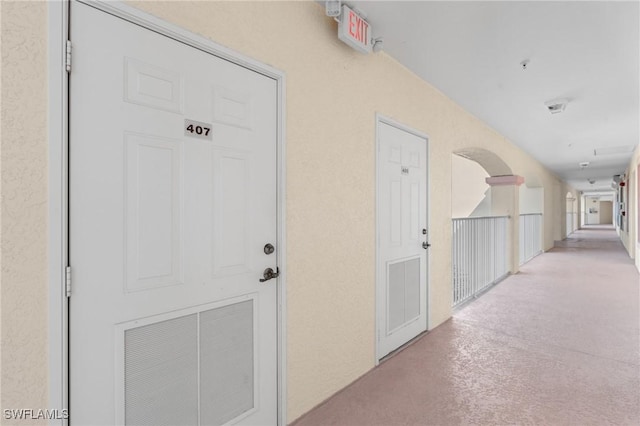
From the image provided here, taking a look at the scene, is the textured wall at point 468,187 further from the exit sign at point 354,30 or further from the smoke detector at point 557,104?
the exit sign at point 354,30

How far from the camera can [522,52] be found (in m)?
2.65

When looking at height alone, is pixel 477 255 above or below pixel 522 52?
below

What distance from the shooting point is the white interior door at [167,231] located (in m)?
1.16

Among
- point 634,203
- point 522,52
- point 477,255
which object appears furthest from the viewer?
point 634,203

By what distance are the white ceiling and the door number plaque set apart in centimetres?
134

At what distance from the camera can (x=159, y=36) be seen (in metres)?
1.34

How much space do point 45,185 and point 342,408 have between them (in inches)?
78.3

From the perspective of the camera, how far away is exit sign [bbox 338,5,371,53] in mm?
2008

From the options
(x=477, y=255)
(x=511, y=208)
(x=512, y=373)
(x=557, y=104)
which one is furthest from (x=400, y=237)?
(x=511, y=208)

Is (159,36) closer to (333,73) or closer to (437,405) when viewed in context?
(333,73)

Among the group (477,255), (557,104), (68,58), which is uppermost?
(557,104)

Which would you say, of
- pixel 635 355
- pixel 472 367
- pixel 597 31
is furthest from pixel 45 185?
pixel 635 355

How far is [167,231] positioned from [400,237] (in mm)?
2090

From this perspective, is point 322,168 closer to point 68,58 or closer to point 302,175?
point 302,175
